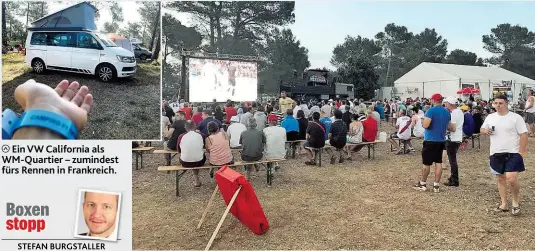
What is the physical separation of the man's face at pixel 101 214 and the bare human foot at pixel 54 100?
0.62m

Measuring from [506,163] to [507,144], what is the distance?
0.67ft

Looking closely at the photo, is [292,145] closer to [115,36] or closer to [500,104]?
[500,104]

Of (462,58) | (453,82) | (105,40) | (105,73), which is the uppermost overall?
Result: (462,58)

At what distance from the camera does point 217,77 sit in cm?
1501

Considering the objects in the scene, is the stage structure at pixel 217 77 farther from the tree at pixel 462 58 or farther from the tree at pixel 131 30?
the tree at pixel 462 58

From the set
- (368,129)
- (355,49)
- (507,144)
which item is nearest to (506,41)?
(355,49)

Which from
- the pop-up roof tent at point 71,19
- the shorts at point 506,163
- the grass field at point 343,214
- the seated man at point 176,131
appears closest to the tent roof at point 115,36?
the pop-up roof tent at point 71,19

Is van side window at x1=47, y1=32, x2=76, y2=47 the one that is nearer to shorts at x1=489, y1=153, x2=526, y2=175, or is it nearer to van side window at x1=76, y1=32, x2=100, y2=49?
van side window at x1=76, y1=32, x2=100, y2=49

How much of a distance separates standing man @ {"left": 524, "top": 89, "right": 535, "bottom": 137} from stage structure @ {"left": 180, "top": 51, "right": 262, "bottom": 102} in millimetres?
9857

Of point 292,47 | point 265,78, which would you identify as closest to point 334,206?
point 265,78

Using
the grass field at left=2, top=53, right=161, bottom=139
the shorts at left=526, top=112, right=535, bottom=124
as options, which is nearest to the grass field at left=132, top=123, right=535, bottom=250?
the grass field at left=2, top=53, right=161, bottom=139

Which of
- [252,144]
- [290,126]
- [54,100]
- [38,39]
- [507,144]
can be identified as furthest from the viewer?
[290,126]

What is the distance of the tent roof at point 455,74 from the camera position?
1019 inches

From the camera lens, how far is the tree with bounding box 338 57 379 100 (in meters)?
28.1
